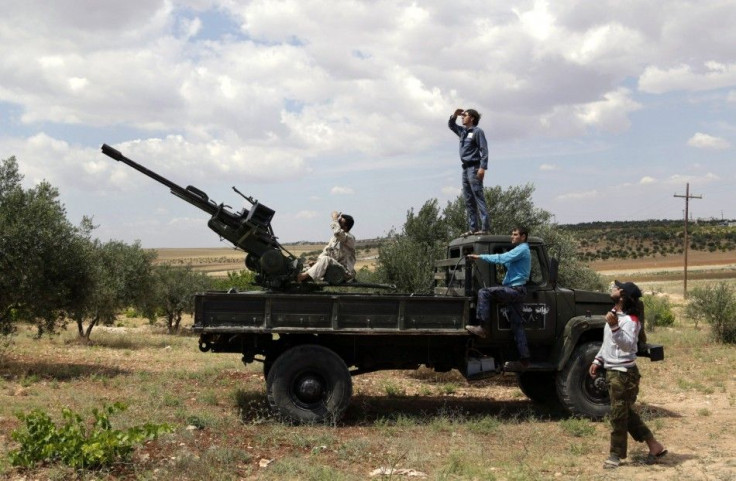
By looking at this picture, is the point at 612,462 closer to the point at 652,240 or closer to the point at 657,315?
the point at 657,315

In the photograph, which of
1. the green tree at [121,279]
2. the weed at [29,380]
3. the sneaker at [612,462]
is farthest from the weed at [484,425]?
the green tree at [121,279]

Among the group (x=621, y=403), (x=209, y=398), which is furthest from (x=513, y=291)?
(x=209, y=398)

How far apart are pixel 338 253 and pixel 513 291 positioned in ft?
7.84

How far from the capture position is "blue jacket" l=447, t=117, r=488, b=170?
10352mm

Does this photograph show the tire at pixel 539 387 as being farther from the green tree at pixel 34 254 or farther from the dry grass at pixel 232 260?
the green tree at pixel 34 254

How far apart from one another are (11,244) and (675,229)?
99909mm

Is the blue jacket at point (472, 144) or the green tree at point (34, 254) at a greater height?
the blue jacket at point (472, 144)

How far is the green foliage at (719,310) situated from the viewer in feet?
62.6

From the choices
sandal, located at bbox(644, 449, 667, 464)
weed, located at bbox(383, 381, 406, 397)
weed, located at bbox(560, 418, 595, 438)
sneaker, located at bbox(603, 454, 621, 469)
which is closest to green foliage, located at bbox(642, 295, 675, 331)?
weed, located at bbox(383, 381, 406, 397)

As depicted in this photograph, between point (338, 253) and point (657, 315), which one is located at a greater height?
point (338, 253)

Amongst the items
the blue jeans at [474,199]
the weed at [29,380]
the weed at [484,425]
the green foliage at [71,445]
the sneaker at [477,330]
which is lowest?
the weed at [29,380]

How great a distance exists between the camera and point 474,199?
1054 cm

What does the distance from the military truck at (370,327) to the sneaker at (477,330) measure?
0.07 meters

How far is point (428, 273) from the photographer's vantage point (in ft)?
49.0
